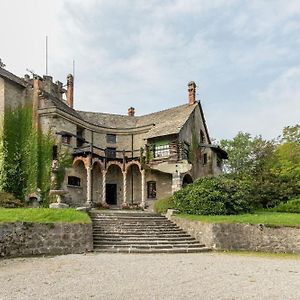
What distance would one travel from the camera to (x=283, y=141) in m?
38.9

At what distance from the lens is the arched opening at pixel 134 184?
117 feet

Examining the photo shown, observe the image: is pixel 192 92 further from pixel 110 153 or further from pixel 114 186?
pixel 114 186

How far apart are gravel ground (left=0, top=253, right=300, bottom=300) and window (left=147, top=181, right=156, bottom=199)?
760 inches

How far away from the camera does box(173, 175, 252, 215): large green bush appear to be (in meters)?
21.4

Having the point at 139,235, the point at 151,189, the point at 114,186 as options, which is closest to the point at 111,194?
the point at 114,186

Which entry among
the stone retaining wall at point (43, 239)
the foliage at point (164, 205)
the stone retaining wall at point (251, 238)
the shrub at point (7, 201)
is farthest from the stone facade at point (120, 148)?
the stone retaining wall at point (43, 239)

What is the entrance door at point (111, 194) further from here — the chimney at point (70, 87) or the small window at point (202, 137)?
the chimney at point (70, 87)

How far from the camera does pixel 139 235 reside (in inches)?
762

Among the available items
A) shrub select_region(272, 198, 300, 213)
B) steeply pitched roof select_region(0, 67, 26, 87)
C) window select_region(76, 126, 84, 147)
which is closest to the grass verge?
shrub select_region(272, 198, 300, 213)

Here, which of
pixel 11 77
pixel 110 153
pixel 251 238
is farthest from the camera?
pixel 110 153

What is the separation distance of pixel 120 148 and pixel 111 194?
495cm

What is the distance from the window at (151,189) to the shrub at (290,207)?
11.9m

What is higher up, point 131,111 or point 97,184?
point 131,111

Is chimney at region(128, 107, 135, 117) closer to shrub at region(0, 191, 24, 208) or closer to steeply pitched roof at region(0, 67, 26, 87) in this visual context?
steeply pitched roof at region(0, 67, 26, 87)
